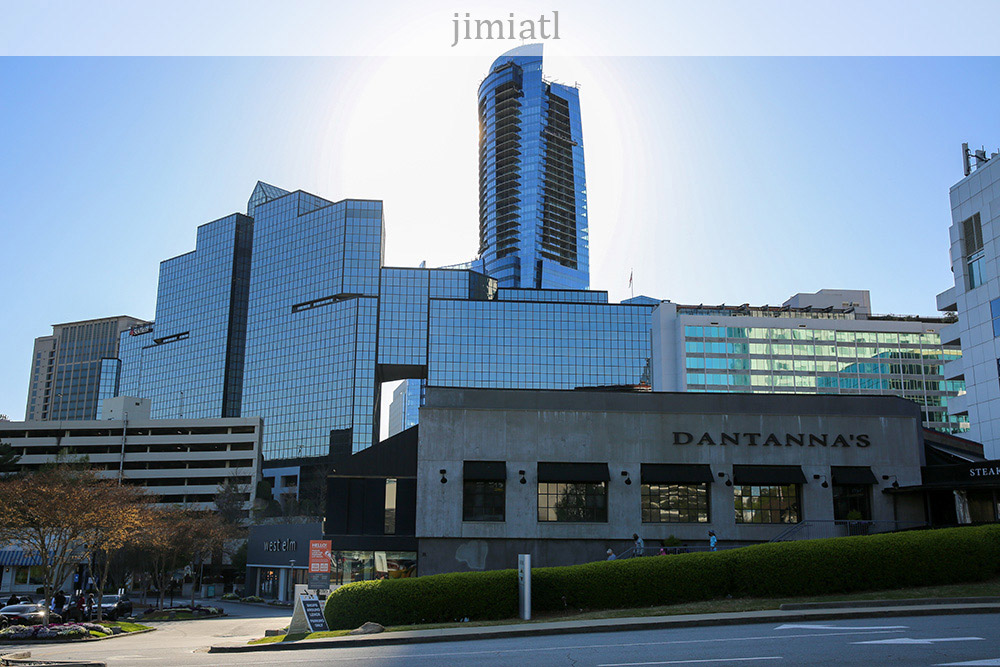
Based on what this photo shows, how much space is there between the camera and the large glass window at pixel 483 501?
34.4 m

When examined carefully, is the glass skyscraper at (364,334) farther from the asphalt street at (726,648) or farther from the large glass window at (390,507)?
the asphalt street at (726,648)

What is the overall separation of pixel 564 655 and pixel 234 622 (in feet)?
125

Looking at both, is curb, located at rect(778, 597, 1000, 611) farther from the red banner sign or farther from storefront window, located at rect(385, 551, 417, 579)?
storefront window, located at rect(385, 551, 417, 579)

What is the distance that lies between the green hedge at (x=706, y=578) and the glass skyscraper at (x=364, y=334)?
425 feet

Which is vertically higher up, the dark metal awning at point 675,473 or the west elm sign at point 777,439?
the west elm sign at point 777,439

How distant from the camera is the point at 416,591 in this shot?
2453cm

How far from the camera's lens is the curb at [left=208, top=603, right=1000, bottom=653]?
18.9 m

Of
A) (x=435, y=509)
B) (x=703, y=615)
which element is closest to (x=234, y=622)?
(x=435, y=509)

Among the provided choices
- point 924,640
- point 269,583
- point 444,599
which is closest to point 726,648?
point 924,640

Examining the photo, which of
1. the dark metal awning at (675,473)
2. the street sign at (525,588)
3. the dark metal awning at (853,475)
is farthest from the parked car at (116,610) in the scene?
the dark metal awning at (853,475)

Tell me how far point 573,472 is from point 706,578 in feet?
37.1

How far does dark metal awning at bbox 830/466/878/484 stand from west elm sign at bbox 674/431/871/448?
98cm

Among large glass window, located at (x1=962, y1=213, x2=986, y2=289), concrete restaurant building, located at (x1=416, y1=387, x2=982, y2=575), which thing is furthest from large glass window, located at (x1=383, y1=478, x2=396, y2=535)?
large glass window, located at (x1=962, y1=213, x2=986, y2=289)

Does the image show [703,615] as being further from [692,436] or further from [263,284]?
[263,284]
